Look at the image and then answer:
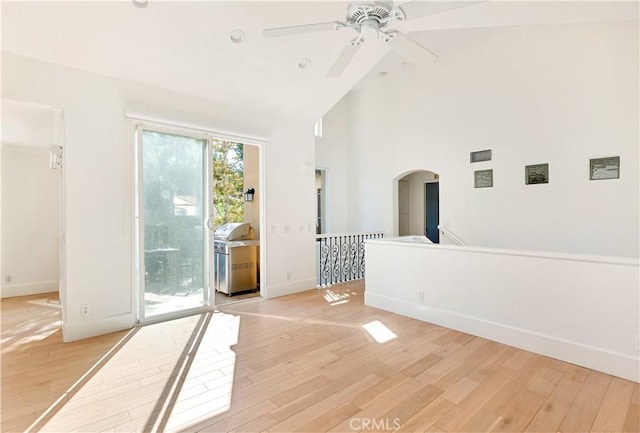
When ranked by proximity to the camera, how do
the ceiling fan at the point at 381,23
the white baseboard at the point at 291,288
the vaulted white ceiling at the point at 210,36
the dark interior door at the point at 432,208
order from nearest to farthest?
1. the ceiling fan at the point at 381,23
2. the vaulted white ceiling at the point at 210,36
3. the white baseboard at the point at 291,288
4. the dark interior door at the point at 432,208

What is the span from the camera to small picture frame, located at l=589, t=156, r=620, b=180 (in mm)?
4168

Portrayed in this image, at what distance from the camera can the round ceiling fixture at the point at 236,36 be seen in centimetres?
323

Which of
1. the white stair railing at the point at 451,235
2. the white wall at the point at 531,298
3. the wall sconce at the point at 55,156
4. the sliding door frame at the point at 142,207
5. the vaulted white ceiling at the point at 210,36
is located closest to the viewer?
the white wall at the point at 531,298

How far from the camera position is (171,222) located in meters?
3.85

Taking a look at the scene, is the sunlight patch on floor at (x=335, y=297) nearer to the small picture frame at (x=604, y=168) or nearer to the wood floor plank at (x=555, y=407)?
the wood floor plank at (x=555, y=407)

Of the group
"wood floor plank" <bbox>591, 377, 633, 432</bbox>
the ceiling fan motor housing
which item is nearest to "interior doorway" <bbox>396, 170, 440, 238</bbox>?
"wood floor plank" <bbox>591, 377, 633, 432</bbox>

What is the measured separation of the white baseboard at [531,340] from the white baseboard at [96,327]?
313 centimetres

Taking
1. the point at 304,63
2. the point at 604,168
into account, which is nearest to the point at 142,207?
the point at 304,63

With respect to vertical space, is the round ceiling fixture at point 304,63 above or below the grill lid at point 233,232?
above

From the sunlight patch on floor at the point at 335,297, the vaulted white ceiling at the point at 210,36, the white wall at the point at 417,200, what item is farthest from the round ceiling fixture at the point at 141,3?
the white wall at the point at 417,200

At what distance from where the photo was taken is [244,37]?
3.31 meters

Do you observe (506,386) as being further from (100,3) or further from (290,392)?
(100,3)

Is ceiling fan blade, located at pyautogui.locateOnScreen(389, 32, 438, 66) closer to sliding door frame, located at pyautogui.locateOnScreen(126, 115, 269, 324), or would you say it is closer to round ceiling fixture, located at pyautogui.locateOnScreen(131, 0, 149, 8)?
round ceiling fixture, located at pyautogui.locateOnScreen(131, 0, 149, 8)

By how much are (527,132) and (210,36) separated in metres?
4.87
